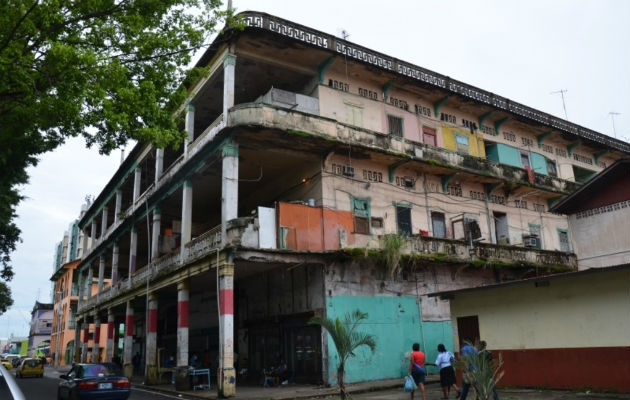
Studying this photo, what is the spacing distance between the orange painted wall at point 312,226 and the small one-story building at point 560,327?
547cm

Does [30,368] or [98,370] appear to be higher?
[98,370]

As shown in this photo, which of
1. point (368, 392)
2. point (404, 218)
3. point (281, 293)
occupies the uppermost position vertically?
point (404, 218)

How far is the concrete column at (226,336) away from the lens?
16.5m

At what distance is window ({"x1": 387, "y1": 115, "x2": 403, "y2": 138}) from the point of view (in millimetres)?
23583

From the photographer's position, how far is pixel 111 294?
32469mm

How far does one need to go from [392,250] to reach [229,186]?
22.7 ft

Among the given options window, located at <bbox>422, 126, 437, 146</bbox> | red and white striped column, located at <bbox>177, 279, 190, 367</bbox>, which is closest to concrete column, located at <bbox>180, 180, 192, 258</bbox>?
red and white striped column, located at <bbox>177, 279, 190, 367</bbox>

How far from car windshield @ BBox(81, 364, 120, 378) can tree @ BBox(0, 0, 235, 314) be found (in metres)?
6.16

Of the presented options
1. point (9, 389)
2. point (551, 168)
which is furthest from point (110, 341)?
point (9, 389)

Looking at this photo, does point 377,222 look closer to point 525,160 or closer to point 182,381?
point 182,381

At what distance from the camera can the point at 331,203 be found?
2050cm

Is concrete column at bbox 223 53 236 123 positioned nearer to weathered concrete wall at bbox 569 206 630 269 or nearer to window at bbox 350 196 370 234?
window at bbox 350 196 370 234

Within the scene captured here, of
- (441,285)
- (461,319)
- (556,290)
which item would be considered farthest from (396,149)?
(556,290)

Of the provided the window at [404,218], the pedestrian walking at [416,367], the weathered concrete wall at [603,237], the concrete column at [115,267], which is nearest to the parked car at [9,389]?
the pedestrian walking at [416,367]
